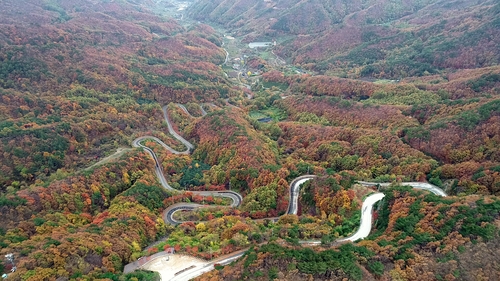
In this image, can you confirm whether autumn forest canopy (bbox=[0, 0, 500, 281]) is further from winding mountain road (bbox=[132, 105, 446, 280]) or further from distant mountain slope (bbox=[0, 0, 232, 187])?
winding mountain road (bbox=[132, 105, 446, 280])

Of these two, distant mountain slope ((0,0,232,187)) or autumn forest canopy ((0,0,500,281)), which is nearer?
autumn forest canopy ((0,0,500,281))

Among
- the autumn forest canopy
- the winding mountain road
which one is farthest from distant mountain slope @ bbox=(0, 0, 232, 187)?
the winding mountain road

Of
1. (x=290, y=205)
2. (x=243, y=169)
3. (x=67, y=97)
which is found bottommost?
(x=290, y=205)

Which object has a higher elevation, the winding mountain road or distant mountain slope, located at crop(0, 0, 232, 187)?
distant mountain slope, located at crop(0, 0, 232, 187)

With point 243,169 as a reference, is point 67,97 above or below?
above

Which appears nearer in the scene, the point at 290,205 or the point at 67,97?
the point at 290,205

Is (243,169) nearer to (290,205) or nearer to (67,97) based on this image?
(290,205)

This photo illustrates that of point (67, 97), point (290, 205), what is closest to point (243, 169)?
point (290, 205)

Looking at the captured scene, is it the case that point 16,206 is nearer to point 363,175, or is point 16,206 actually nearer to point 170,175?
point 170,175
